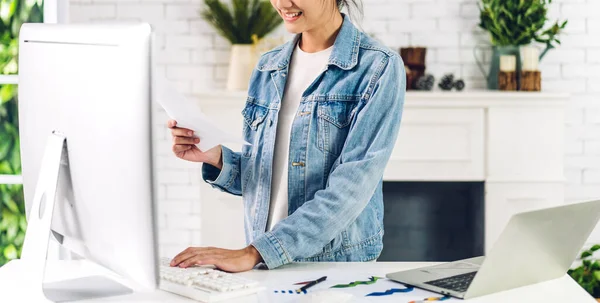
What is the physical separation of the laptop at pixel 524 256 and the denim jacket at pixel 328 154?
0.24 metres

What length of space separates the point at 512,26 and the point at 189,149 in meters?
2.26

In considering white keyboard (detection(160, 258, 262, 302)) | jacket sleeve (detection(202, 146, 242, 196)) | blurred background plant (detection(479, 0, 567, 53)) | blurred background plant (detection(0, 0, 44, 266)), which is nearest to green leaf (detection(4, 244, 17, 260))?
blurred background plant (detection(0, 0, 44, 266))

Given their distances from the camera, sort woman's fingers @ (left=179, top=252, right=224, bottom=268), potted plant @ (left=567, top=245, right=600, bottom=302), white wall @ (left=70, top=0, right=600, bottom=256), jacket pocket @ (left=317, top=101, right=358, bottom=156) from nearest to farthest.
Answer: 1. woman's fingers @ (left=179, top=252, right=224, bottom=268)
2. jacket pocket @ (left=317, top=101, right=358, bottom=156)
3. potted plant @ (left=567, top=245, right=600, bottom=302)
4. white wall @ (left=70, top=0, right=600, bottom=256)

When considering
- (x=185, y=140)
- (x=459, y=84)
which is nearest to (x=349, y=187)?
(x=185, y=140)

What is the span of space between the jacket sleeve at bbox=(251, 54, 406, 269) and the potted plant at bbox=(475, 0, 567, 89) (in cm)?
200

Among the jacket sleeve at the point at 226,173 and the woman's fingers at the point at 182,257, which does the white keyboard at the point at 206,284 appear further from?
the jacket sleeve at the point at 226,173

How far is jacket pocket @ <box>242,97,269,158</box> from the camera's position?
195cm

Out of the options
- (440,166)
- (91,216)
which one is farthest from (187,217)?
(91,216)

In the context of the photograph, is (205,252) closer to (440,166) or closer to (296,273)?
(296,273)

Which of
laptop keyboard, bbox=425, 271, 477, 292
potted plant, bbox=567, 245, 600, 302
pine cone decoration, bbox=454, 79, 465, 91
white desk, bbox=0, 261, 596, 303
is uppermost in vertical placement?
pine cone decoration, bbox=454, 79, 465, 91

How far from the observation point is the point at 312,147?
5.97 feet

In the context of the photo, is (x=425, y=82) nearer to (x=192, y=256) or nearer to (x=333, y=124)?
(x=333, y=124)

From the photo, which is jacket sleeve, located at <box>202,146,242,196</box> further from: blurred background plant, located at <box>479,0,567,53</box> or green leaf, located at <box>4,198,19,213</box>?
blurred background plant, located at <box>479,0,567,53</box>

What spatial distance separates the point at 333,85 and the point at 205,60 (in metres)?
2.15
